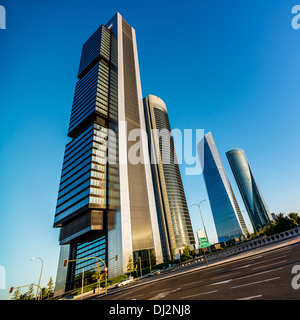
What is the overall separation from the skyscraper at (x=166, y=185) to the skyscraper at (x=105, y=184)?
48176mm

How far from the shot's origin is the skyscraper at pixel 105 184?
6341 cm

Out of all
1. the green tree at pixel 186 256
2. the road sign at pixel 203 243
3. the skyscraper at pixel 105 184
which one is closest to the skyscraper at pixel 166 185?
the green tree at pixel 186 256

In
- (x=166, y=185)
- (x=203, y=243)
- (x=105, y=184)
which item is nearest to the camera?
(x=203, y=243)

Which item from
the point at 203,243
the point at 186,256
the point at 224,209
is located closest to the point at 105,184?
the point at 186,256

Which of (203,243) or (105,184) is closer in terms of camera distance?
(203,243)

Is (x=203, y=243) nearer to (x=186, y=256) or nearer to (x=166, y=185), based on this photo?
(x=186, y=256)

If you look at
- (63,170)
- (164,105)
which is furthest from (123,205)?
(164,105)

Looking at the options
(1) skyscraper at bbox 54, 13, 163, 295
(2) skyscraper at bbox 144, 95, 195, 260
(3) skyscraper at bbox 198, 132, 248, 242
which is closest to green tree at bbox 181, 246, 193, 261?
(1) skyscraper at bbox 54, 13, 163, 295

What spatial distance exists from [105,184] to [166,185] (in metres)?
69.9

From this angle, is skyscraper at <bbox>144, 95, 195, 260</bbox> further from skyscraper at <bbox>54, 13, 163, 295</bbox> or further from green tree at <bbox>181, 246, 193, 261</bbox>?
skyscraper at <bbox>54, 13, 163, 295</bbox>

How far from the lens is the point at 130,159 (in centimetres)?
7825

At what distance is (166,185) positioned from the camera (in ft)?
442

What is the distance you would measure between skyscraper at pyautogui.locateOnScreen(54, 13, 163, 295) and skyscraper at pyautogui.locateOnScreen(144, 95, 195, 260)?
48.2 metres
